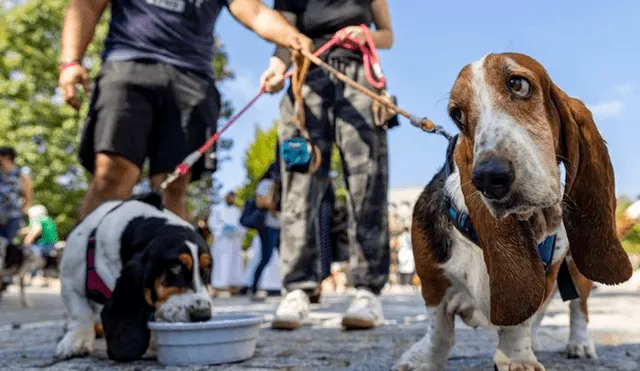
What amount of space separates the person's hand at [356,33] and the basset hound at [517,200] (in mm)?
1755

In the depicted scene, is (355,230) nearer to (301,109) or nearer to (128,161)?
(301,109)

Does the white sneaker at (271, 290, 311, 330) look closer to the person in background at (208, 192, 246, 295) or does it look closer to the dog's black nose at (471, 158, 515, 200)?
the dog's black nose at (471, 158, 515, 200)

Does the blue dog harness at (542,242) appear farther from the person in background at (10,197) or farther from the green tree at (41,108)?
the green tree at (41,108)

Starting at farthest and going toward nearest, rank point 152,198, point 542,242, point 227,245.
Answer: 1. point 227,245
2. point 152,198
3. point 542,242

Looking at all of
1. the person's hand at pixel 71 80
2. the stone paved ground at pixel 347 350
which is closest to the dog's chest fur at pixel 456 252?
the stone paved ground at pixel 347 350

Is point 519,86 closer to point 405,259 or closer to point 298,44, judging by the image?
point 298,44

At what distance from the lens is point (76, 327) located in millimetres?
2836

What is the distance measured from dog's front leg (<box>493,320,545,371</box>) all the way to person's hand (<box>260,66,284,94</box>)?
195 centimetres

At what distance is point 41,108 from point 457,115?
2114 centimetres

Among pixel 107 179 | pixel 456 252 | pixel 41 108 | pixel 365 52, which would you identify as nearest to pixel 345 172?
pixel 365 52

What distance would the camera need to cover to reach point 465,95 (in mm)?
1625

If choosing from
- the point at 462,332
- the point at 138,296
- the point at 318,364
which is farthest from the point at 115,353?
the point at 462,332

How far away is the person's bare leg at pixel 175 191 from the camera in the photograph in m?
3.57

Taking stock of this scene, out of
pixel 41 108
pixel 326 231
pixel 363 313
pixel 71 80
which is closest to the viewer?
pixel 71 80
